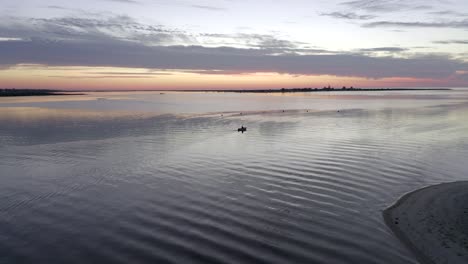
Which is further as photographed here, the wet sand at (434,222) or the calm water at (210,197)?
the calm water at (210,197)

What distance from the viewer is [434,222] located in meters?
14.6

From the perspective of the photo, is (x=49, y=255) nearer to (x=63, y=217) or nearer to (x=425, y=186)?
(x=63, y=217)

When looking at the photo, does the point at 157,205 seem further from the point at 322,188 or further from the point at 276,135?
the point at 276,135

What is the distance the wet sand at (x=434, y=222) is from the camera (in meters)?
12.3

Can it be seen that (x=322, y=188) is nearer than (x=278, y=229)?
No

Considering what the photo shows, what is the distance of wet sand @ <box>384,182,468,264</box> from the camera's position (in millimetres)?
12273

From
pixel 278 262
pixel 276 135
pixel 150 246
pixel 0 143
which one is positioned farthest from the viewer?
pixel 276 135

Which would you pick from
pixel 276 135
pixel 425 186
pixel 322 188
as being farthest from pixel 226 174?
pixel 276 135

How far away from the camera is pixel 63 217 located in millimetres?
15812

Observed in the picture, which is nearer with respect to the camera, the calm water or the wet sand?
the wet sand

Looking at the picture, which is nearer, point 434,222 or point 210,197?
point 434,222

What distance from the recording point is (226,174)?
75.9ft

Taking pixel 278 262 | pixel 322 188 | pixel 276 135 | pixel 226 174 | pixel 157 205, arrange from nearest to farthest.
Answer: pixel 278 262 < pixel 157 205 < pixel 322 188 < pixel 226 174 < pixel 276 135

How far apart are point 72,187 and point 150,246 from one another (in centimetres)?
998
